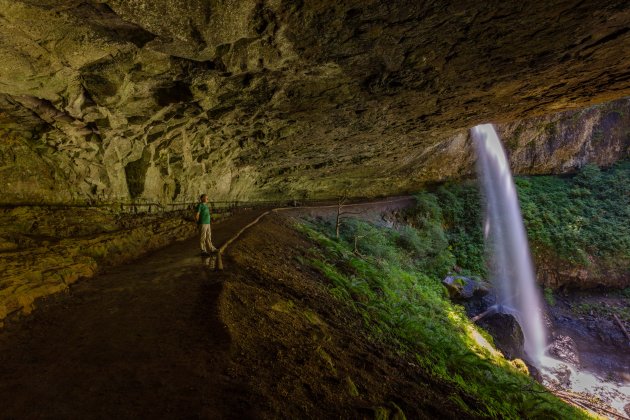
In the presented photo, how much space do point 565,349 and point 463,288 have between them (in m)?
6.06

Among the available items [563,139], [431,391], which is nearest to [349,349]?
[431,391]

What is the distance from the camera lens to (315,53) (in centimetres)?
614

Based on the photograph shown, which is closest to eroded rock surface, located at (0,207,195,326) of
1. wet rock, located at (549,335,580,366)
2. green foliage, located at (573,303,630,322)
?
wet rock, located at (549,335,580,366)

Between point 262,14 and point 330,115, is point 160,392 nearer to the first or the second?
point 262,14

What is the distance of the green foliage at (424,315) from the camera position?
5.54m

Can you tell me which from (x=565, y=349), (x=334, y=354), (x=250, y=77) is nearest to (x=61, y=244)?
(x=250, y=77)

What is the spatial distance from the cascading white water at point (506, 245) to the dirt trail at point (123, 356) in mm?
16566

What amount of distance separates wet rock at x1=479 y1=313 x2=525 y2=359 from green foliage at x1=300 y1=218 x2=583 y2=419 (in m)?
2.60

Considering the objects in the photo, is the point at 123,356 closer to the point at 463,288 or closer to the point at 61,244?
the point at 61,244

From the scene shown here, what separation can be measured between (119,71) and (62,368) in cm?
545

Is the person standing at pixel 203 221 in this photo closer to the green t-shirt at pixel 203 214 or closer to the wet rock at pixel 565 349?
the green t-shirt at pixel 203 214

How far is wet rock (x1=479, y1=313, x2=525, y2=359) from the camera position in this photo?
1367cm

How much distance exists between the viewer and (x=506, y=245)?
2156 centimetres

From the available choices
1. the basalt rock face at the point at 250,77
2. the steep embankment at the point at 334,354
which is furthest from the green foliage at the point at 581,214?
the steep embankment at the point at 334,354
